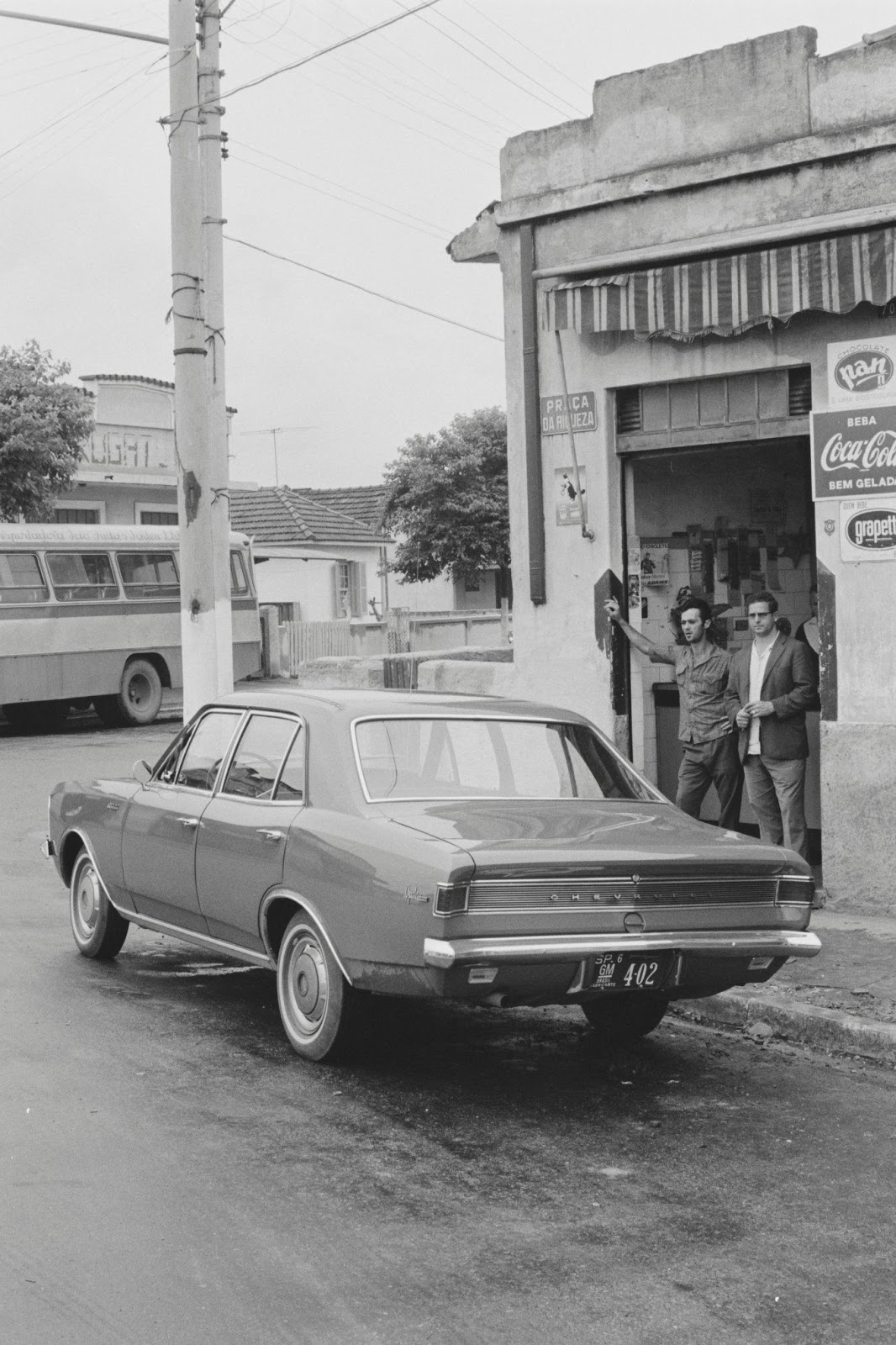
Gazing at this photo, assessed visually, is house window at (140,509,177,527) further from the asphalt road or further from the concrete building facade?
the asphalt road

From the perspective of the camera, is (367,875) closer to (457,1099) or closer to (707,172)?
(457,1099)

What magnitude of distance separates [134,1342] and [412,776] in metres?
3.27

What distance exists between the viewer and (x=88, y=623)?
80.4 feet

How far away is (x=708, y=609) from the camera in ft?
32.8

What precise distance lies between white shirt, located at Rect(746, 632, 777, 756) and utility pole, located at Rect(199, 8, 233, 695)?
4153 mm

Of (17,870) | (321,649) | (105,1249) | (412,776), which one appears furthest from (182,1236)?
(321,649)

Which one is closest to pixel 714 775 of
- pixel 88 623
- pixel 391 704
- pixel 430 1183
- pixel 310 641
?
pixel 391 704

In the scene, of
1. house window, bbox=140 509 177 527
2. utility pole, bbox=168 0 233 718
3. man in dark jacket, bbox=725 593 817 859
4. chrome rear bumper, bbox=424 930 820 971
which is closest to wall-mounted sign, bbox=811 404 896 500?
man in dark jacket, bbox=725 593 817 859

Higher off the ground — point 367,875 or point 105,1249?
point 367,875

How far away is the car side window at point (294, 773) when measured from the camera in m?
6.91

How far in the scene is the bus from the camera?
2372 cm

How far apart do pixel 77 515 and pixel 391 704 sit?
1119 inches

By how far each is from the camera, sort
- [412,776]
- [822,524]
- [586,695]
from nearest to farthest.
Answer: [412,776], [822,524], [586,695]

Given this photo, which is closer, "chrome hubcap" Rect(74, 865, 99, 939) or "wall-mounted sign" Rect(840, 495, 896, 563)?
"chrome hubcap" Rect(74, 865, 99, 939)
